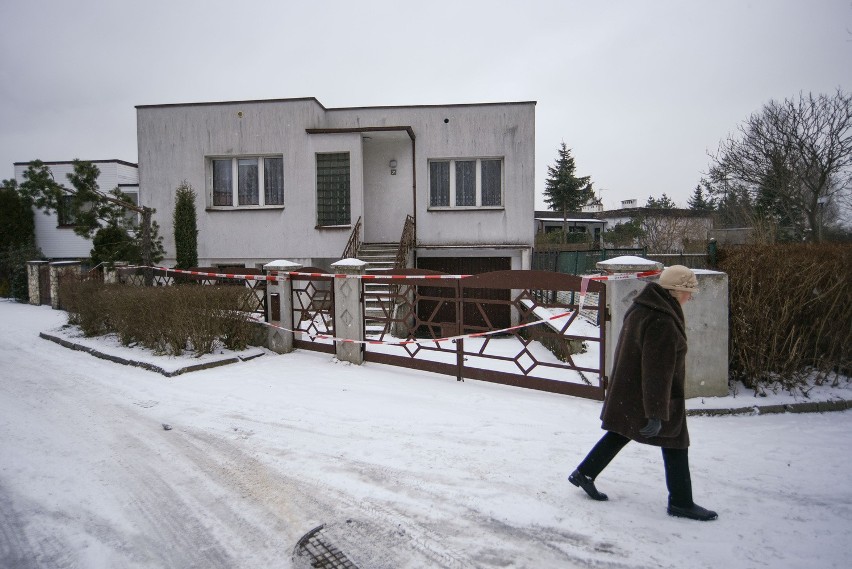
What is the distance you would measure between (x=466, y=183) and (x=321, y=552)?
13.8 m

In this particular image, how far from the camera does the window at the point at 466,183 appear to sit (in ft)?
51.5

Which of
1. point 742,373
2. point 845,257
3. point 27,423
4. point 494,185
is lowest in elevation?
point 27,423

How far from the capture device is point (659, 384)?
317 centimetres

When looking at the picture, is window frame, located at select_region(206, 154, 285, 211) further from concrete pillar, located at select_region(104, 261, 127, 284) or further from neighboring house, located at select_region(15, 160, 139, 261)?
neighboring house, located at select_region(15, 160, 139, 261)

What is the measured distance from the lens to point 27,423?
5.51 metres

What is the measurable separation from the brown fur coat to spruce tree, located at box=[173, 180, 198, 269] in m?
14.4

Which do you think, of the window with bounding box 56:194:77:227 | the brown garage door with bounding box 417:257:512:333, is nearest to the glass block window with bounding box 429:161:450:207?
the brown garage door with bounding box 417:257:512:333

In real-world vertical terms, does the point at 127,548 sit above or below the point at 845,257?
below

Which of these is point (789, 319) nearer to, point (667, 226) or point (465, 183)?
point (465, 183)

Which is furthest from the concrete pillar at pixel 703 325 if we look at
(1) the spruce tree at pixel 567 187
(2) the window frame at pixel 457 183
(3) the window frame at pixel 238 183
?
(1) the spruce tree at pixel 567 187

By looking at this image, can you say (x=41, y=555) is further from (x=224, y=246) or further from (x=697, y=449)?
(x=224, y=246)

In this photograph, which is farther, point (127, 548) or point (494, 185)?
point (494, 185)

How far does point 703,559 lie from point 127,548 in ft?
11.6

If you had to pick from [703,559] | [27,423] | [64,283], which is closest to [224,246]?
[64,283]
